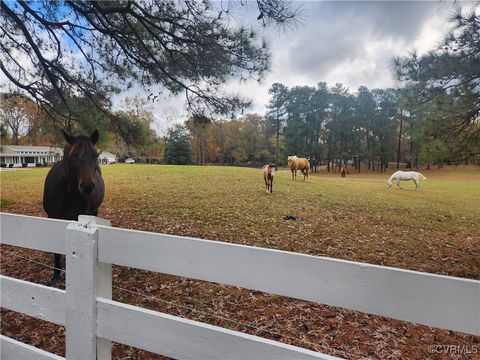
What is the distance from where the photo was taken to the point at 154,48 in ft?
20.5

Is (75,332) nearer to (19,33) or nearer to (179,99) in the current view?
(179,99)

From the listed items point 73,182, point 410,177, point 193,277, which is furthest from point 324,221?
point 410,177

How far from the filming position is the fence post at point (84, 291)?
4.88ft

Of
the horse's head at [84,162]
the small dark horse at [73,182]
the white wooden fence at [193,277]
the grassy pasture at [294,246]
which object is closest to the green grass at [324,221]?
the grassy pasture at [294,246]

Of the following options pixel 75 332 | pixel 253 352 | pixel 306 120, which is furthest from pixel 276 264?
pixel 306 120

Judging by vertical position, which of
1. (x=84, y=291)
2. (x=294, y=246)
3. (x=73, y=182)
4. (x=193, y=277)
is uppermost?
(x=73, y=182)

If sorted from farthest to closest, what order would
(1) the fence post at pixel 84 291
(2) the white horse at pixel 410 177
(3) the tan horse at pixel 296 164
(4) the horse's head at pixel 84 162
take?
(3) the tan horse at pixel 296 164 → (2) the white horse at pixel 410 177 → (4) the horse's head at pixel 84 162 → (1) the fence post at pixel 84 291

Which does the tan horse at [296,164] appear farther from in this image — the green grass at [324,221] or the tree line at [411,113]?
the tree line at [411,113]

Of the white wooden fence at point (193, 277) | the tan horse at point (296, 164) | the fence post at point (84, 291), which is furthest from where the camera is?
the tan horse at point (296, 164)

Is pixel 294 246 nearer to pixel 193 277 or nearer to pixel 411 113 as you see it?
pixel 411 113

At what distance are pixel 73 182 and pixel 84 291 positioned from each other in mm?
2788

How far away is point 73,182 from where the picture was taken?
3875 mm

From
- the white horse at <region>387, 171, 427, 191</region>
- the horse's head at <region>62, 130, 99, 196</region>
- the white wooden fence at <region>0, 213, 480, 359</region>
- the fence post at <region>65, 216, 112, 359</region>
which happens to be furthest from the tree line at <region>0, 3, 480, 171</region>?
the white horse at <region>387, 171, 427, 191</region>

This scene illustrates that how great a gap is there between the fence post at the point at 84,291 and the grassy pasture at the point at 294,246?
93 cm
